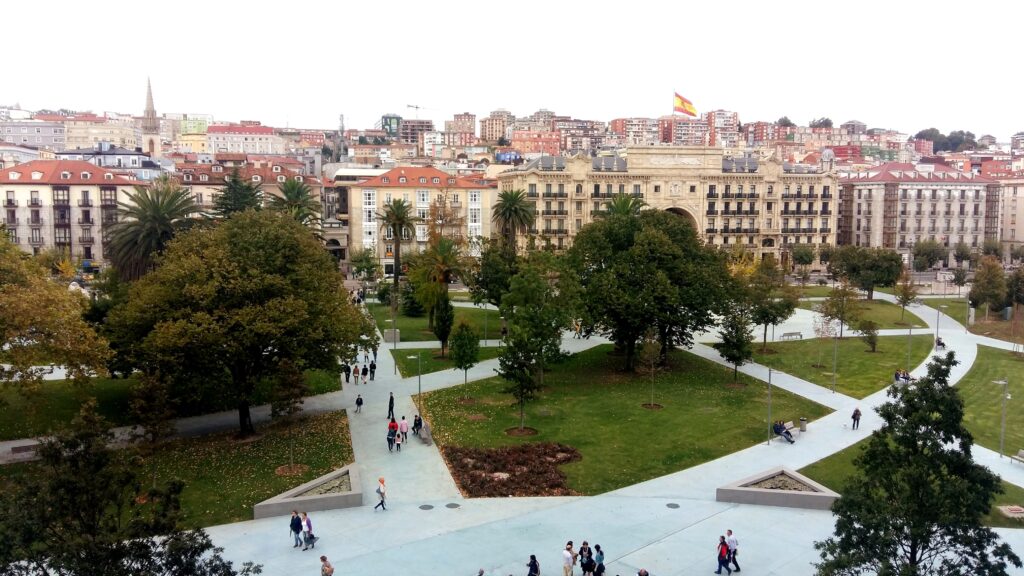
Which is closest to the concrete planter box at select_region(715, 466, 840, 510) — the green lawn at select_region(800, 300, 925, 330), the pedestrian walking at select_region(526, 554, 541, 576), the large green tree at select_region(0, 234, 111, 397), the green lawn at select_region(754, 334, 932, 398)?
the pedestrian walking at select_region(526, 554, 541, 576)

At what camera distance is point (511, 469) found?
31.0 metres

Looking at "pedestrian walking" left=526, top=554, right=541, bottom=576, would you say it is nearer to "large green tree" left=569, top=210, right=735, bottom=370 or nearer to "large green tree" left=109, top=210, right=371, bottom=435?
"large green tree" left=109, top=210, right=371, bottom=435

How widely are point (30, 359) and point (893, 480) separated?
1128 inches

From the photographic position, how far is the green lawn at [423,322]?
5947 centimetres

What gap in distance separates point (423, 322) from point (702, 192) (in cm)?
4879

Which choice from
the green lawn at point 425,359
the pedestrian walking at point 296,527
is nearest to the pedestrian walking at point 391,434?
the pedestrian walking at point 296,527

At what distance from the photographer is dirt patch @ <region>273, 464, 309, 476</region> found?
30484mm

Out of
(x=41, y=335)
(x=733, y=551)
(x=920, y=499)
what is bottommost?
(x=733, y=551)

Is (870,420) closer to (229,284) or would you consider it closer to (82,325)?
(229,284)

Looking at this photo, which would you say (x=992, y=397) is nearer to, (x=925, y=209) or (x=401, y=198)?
(x=401, y=198)

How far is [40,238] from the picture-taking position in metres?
84.2

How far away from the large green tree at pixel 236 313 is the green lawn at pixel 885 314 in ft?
154

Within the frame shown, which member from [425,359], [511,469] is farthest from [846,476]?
[425,359]

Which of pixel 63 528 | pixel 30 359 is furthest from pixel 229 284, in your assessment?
pixel 63 528
